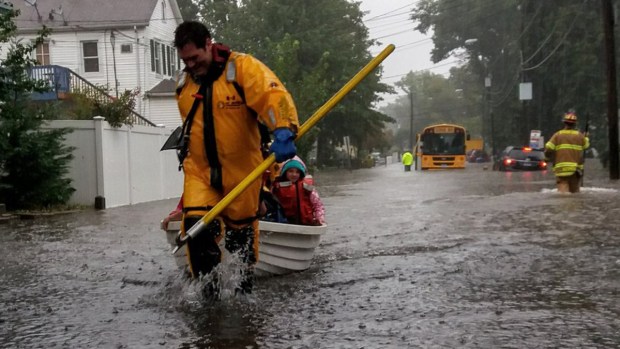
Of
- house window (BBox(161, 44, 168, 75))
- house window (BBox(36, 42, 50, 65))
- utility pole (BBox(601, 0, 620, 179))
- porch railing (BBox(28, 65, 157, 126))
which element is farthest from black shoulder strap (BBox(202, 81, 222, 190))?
house window (BBox(161, 44, 168, 75))

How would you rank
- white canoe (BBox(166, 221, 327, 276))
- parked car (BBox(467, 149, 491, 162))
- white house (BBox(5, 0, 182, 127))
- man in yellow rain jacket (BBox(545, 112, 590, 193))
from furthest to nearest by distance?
parked car (BBox(467, 149, 491, 162)), white house (BBox(5, 0, 182, 127)), man in yellow rain jacket (BBox(545, 112, 590, 193)), white canoe (BBox(166, 221, 327, 276))

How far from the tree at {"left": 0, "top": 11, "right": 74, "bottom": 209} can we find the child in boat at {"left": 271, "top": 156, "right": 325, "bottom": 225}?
8162mm

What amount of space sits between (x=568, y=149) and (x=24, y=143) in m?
10.1

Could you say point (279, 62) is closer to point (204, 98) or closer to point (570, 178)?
point (570, 178)

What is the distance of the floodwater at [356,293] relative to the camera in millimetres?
4973

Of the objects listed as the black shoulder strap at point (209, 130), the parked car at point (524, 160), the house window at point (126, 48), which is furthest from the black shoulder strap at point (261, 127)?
the parked car at point (524, 160)

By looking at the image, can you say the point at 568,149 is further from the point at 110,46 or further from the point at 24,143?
the point at 110,46

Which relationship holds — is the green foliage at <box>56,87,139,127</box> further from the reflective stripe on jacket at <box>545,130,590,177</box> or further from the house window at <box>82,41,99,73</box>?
the house window at <box>82,41,99,73</box>

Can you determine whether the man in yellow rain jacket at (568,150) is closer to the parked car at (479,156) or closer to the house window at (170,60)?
the house window at (170,60)

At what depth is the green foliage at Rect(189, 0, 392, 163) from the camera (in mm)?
52156

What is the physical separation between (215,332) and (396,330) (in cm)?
107

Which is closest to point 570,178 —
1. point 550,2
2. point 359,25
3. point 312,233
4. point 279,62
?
point 312,233

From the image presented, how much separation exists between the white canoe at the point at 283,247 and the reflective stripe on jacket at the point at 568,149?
395 inches

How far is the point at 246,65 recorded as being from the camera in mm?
5480
